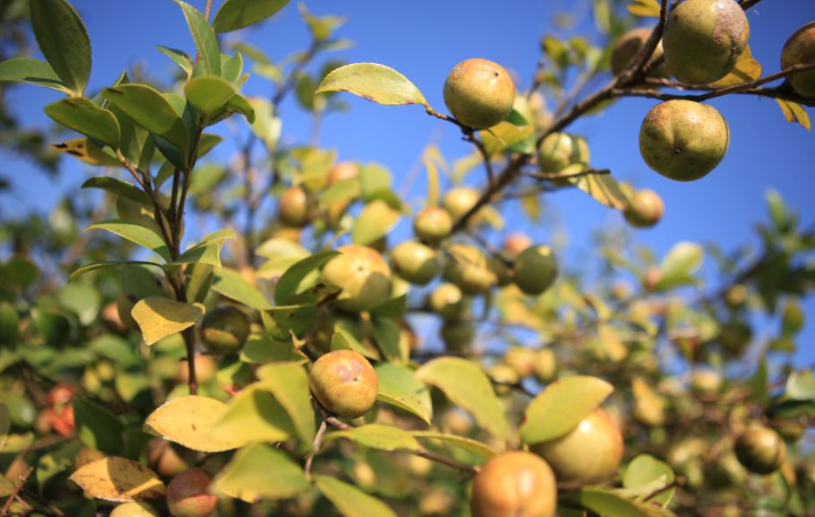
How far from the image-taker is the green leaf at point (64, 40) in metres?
0.92

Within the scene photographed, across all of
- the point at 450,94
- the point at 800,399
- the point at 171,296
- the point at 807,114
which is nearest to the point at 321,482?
the point at 171,296

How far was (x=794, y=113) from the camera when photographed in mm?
1048

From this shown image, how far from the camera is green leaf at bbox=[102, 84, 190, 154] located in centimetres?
88

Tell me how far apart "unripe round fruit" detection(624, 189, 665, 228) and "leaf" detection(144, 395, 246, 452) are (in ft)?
5.31

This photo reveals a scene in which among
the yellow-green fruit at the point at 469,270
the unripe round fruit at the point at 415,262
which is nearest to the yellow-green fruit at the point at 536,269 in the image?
the yellow-green fruit at the point at 469,270

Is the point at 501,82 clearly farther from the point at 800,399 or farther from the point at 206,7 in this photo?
the point at 800,399

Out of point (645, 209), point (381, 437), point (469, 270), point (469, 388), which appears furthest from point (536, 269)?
point (381, 437)

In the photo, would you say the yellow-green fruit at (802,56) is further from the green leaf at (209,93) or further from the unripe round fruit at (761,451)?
the unripe round fruit at (761,451)

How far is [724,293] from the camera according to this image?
3076 mm

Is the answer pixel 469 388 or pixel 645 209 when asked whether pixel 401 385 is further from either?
pixel 645 209

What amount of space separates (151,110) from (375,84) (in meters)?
0.44

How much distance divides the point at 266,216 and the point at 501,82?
2.09m

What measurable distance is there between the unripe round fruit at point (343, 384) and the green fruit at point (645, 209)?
1.41m

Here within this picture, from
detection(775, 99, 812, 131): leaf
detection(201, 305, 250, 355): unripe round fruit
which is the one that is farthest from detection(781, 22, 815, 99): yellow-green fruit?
detection(201, 305, 250, 355): unripe round fruit
